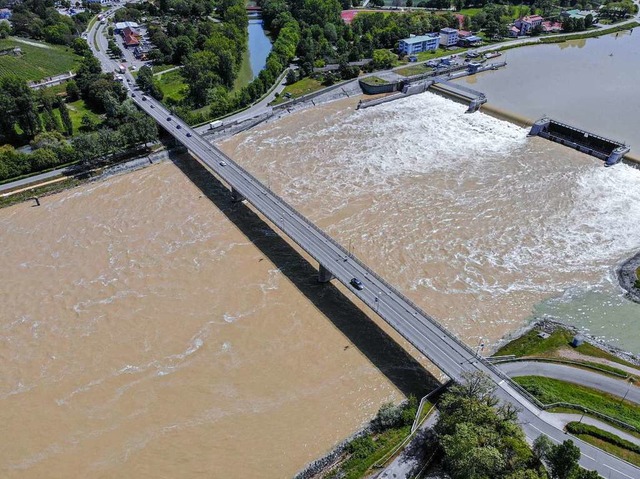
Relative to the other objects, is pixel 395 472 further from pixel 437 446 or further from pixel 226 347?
pixel 226 347

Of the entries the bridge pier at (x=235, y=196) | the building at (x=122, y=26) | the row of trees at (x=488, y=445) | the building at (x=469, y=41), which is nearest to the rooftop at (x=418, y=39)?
the building at (x=469, y=41)

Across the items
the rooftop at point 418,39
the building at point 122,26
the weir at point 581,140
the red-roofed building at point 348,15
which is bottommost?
the weir at point 581,140

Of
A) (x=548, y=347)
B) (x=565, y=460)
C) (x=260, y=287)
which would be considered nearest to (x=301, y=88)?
(x=260, y=287)

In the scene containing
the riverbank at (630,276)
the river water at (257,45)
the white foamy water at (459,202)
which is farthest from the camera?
the river water at (257,45)

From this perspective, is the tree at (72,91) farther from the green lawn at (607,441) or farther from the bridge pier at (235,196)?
the green lawn at (607,441)

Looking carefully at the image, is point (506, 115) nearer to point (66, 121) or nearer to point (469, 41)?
point (469, 41)
